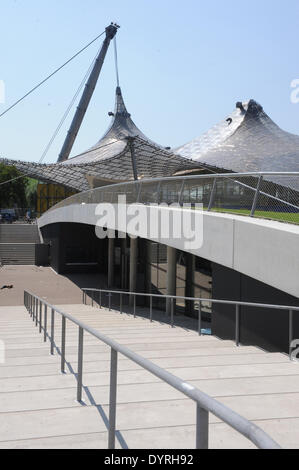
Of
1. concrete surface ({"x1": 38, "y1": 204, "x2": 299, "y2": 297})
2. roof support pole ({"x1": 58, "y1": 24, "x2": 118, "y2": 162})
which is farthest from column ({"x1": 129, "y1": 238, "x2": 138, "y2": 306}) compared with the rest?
roof support pole ({"x1": 58, "y1": 24, "x2": 118, "y2": 162})

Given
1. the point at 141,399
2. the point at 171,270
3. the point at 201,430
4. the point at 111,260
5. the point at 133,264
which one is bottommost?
the point at 111,260

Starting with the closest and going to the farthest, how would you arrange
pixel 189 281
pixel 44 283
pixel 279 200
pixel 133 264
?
pixel 279 200
pixel 189 281
pixel 133 264
pixel 44 283

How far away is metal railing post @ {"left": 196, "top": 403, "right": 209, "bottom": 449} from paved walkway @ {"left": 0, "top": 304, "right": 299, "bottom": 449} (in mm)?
47

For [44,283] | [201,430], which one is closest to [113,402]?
[201,430]

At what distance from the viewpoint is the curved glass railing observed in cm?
791

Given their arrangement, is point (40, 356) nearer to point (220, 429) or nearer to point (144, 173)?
point (220, 429)

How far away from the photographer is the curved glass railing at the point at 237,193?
7910mm

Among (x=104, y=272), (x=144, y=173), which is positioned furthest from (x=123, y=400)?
(x=144, y=173)

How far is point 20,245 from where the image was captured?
1692 inches

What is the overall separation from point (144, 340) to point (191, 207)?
4.37 meters

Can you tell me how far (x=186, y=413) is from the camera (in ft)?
9.69

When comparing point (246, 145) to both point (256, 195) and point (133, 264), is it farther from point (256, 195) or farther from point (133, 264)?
point (256, 195)

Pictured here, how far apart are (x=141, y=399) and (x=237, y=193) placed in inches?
250

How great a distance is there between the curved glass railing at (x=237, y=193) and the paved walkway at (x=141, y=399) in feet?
9.19
